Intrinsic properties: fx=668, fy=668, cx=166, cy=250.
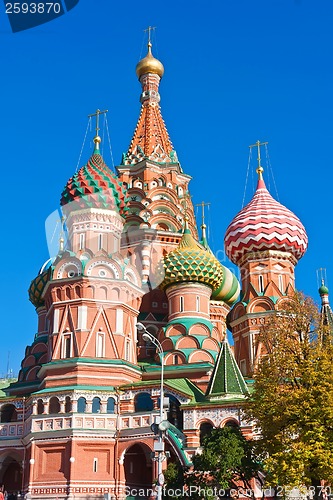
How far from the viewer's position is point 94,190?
96.9 feet

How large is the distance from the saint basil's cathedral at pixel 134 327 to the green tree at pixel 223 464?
148cm

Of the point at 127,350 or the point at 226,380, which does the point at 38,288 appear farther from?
the point at 226,380

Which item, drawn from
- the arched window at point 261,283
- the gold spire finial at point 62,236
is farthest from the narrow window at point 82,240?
the arched window at point 261,283

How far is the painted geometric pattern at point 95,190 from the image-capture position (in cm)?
2933

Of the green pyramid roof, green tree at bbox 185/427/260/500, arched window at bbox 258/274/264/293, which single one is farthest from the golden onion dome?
green tree at bbox 185/427/260/500

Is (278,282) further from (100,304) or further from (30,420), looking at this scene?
(30,420)

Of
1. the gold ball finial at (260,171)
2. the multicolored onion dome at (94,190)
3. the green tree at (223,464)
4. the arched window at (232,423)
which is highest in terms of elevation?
the gold ball finial at (260,171)

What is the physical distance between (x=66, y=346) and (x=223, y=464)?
9943 millimetres

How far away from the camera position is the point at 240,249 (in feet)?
105

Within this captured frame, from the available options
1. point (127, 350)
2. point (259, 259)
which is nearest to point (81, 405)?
point (127, 350)

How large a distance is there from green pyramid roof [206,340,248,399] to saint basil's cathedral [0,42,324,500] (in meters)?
0.04

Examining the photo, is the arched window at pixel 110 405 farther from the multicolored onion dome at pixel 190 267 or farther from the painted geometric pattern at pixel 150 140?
the painted geometric pattern at pixel 150 140

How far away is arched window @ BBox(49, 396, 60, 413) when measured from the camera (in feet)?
81.0

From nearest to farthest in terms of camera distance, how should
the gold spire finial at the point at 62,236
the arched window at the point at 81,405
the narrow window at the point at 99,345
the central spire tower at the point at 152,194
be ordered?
the arched window at the point at 81,405, the narrow window at the point at 99,345, the gold spire finial at the point at 62,236, the central spire tower at the point at 152,194
